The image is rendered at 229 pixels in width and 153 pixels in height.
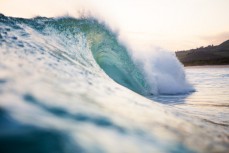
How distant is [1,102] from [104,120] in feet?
1.86

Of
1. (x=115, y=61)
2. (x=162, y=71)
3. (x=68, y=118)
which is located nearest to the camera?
(x=68, y=118)

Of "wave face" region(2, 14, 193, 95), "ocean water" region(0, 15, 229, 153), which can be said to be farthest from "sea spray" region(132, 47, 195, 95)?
"ocean water" region(0, 15, 229, 153)

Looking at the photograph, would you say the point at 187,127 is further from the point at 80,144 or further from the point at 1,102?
the point at 1,102

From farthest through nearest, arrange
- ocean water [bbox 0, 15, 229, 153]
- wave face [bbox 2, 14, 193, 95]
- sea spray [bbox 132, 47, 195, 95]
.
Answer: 1. sea spray [bbox 132, 47, 195, 95]
2. wave face [bbox 2, 14, 193, 95]
3. ocean water [bbox 0, 15, 229, 153]

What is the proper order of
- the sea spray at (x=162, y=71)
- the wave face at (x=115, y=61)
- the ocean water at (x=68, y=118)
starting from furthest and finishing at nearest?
1. the sea spray at (x=162, y=71)
2. the wave face at (x=115, y=61)
3. the ocean water at (x=68, y=118)

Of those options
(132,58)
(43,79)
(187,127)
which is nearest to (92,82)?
(43,79)

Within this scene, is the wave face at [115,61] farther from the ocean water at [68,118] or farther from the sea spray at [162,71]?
the ocean water at [68,118]

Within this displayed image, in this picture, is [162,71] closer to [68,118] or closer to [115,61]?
[115,61]

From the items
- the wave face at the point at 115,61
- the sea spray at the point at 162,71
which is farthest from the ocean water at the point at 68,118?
the sea spray at the point at 162,71

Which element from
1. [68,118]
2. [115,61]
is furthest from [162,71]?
[68,118]

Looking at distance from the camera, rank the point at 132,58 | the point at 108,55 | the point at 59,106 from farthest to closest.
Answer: the point at 132,58 < the point at 108,55 < the point at 59,106

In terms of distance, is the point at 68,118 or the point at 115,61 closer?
the point at 68,118

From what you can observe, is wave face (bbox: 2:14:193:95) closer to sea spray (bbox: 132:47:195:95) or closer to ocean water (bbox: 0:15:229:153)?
sea spray (bbox: 132:47:195:95)

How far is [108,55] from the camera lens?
737 centimetres
